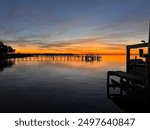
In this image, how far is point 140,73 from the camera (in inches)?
366

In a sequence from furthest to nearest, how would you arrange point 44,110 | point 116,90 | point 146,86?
point 116,90 < point 44,110 < point 146,86

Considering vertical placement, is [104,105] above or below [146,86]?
below

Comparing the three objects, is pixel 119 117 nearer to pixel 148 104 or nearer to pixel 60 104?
pixel 148 104

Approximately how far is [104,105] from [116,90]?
390cm

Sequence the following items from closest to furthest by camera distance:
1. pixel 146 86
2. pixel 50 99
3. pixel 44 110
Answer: pixel 146 86 → pixel 44 110 → pixel 50 99

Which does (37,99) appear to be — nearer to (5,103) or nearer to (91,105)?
(5,103)

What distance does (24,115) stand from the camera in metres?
5.87

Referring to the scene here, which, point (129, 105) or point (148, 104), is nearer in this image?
point (148, 104)

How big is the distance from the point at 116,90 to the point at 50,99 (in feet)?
16.7

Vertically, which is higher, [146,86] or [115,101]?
[146,86]

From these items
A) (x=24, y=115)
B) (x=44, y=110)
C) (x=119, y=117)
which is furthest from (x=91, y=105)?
(x=24, y=115)

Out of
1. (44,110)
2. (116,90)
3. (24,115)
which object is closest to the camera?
(24,115)

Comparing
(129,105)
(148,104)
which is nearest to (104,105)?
(129,105)

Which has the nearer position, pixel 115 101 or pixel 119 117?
pixel 119 117
